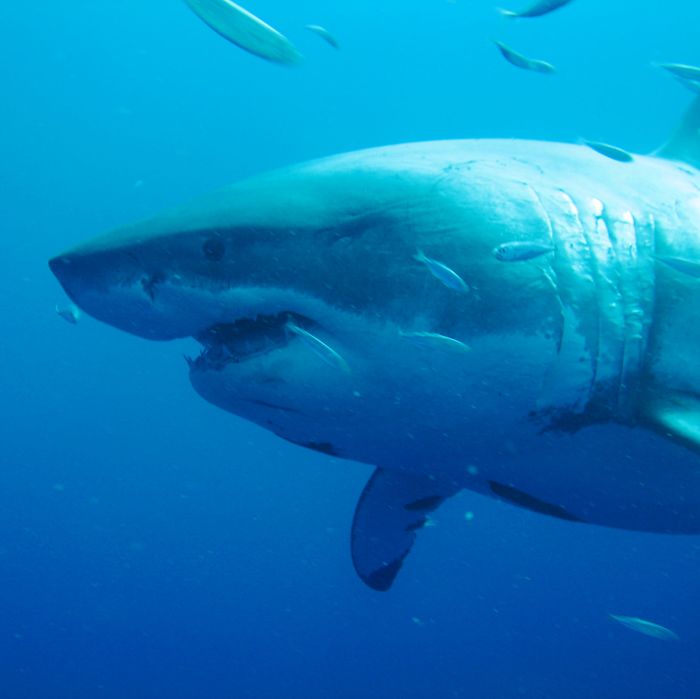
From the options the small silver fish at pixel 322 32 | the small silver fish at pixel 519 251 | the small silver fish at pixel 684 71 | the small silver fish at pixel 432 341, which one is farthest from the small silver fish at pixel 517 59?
the small silver fish at pixel 432 341

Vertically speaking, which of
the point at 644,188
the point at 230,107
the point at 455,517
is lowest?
the point at 455,517

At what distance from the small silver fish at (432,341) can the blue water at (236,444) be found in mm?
29277

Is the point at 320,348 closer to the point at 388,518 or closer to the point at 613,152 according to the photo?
the point at 613,152

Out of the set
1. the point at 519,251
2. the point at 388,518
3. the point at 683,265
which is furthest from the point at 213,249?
the point at 388,518

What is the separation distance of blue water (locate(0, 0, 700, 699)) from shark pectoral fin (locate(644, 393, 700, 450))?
28979mm

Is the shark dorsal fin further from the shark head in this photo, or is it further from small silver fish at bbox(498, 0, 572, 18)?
the shark head

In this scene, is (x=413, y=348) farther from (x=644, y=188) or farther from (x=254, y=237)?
(x=644, y=188)

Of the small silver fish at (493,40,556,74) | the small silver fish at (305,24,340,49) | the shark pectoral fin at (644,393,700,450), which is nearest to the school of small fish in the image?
the shark pectoral fin at (644,393,700,450)

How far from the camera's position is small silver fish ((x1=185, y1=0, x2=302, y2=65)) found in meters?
2.59

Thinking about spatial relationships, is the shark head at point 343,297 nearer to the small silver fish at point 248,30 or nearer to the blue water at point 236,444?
the small silver fish at point 248,30

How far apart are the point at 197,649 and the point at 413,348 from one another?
3894 centimetres

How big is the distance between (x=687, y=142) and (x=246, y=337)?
2.69 metres

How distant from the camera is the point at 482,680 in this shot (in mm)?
29625

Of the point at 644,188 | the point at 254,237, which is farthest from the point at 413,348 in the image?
the point at 644,188
